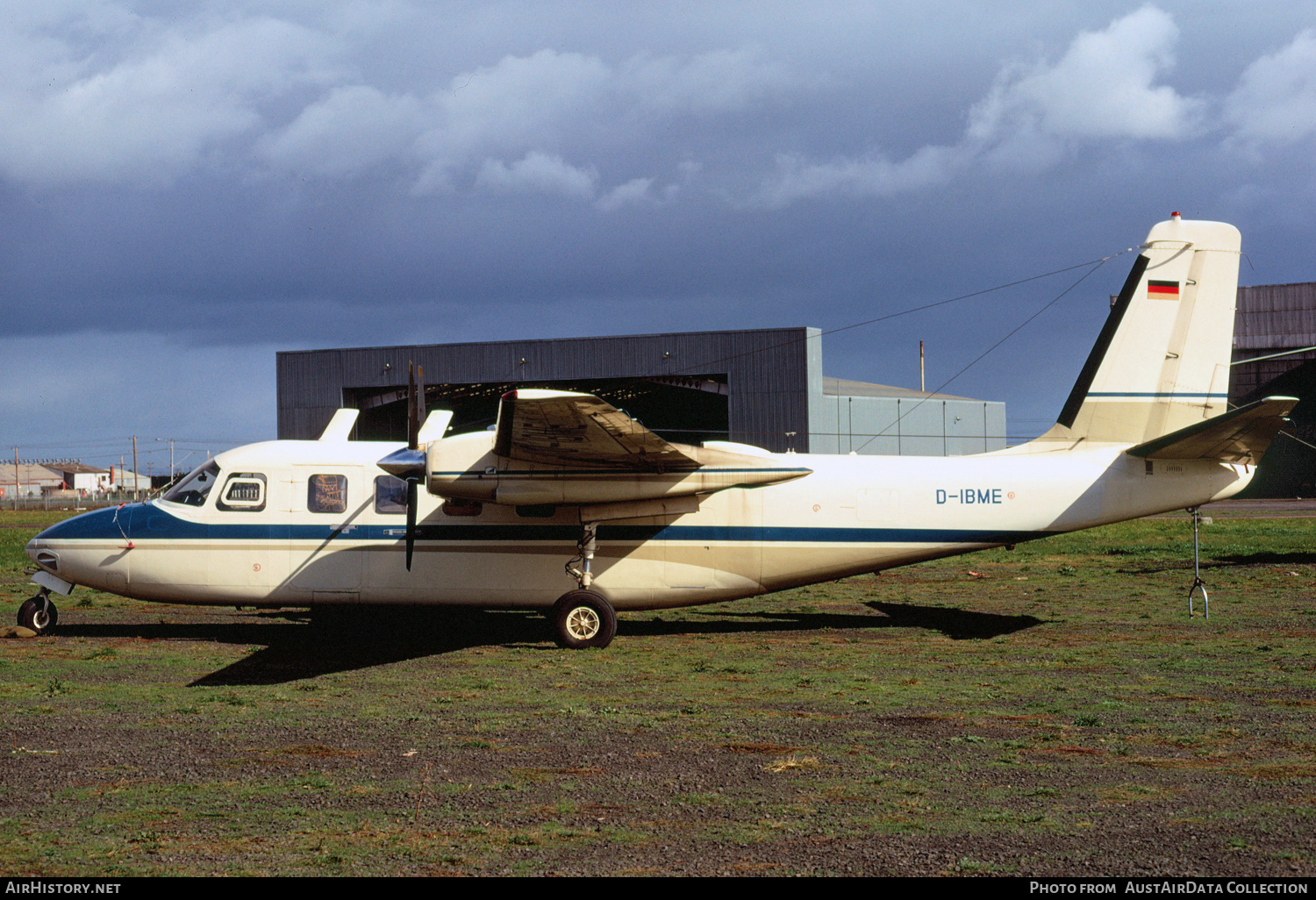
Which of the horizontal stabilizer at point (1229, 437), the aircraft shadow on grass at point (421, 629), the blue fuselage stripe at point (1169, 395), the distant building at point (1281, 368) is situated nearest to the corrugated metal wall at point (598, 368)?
the distant building at point (1281, 368)

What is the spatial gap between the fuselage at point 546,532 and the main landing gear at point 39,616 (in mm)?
516

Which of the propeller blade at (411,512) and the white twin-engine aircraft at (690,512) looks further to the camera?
the white twin-engine aircraft at (690,512)

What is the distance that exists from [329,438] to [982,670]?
10.4 metres

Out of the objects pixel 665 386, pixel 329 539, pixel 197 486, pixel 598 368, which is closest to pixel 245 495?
pixel 197 486

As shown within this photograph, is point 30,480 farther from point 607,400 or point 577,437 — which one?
point 577,437

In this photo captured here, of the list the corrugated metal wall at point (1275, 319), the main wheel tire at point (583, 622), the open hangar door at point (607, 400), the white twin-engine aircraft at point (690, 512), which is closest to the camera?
the main wheel tire at point (583, 622)

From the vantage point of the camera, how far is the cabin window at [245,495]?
15.2m

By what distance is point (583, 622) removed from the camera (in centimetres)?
1445

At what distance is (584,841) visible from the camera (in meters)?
6.25

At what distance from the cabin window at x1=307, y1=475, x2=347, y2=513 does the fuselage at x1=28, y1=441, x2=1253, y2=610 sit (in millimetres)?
18

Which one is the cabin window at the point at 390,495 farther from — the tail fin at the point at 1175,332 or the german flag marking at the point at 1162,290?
the german flag marking at the point at 1162,290

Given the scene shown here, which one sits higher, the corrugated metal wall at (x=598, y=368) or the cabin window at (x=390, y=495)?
the corrugated metal wall at (x=598, y=368)
